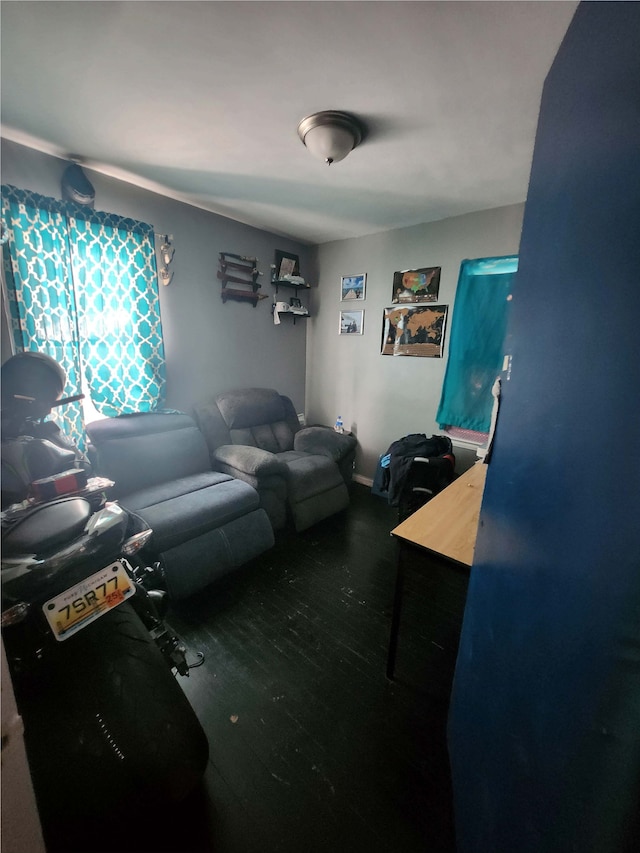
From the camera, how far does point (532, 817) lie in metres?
0.52

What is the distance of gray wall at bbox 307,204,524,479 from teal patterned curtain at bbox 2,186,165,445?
1707mm

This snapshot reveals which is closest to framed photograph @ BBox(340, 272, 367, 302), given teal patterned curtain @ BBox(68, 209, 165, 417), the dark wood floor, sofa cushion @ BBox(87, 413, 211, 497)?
teal patterned curtain @ BBox(68, 209, 165, 417)

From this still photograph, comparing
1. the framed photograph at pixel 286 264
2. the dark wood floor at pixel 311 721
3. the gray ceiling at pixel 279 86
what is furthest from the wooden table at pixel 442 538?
the framed photograph at pixel 286 264

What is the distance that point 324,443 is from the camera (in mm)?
2959

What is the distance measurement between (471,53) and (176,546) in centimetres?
247

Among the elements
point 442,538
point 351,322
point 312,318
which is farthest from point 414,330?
point 442,538

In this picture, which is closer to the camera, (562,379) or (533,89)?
(562,379)

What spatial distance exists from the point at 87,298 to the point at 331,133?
174 cm

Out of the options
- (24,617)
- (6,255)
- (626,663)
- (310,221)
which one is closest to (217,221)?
(310,221)

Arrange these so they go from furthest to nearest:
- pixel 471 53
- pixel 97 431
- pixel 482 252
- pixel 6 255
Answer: pixel 482 252 → pixel 97 431 → pixel 6 255 → pixel 471 53

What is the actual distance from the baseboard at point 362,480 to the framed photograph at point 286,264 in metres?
2.20

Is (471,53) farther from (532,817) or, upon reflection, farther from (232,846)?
(232,846)

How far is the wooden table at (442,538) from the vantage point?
1.14 m

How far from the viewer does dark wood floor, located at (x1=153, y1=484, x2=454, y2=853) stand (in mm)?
964
